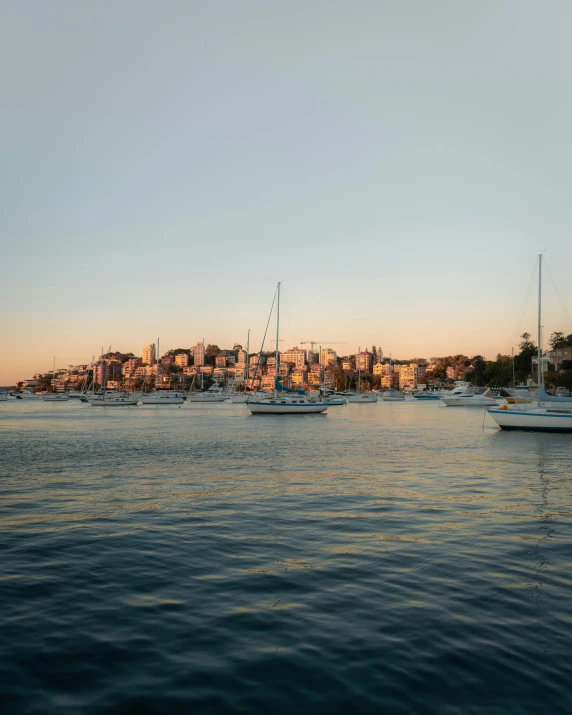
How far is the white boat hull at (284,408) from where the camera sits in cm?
7988

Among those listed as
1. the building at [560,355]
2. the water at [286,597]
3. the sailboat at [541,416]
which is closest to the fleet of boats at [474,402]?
the sailboat at [541,416]

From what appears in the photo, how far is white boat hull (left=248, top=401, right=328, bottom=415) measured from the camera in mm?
79875

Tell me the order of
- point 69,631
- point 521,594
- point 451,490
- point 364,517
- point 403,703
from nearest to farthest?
point 403,703 < point 69,631 < point 521,594 < point 364,517 < point 451,490

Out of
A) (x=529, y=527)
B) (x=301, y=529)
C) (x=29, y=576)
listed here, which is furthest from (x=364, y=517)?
(x=29, y=576)

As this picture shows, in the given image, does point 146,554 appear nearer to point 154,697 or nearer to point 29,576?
point 29,576

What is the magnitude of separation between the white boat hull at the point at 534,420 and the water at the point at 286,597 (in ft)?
82.8

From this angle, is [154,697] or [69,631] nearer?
[154,697]

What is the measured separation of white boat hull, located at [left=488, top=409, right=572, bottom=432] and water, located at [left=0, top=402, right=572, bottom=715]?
2525 centimetres

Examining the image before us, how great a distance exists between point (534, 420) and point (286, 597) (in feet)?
137

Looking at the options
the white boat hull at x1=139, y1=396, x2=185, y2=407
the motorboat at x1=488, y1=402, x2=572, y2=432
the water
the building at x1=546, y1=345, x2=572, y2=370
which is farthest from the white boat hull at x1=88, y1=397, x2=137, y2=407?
the building at x1=546, y1=345, x2=572, y2=370

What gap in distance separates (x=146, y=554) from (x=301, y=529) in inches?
164

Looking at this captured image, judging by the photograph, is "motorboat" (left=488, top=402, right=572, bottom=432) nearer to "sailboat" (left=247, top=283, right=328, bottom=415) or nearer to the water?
the water

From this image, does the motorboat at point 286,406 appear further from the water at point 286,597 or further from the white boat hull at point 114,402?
the water at point 286,597

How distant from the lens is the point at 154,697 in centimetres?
670
